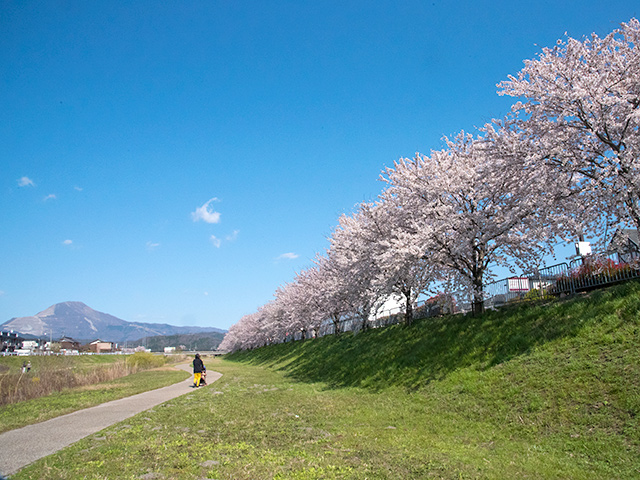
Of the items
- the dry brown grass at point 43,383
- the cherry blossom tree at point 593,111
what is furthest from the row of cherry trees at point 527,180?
the dry brown grass at point 43,383

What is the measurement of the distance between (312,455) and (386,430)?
3.26m

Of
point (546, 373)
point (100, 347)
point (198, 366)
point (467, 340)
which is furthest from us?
point (100, 347)

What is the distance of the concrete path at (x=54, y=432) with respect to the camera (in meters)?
8.32

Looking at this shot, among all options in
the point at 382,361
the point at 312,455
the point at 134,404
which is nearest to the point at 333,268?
the point at 382,361

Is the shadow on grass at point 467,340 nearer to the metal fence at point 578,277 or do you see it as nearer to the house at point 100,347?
the metal fence at point 578,277

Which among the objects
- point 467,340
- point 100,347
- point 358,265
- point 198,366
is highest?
point 358,265

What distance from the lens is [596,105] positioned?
45.0ft

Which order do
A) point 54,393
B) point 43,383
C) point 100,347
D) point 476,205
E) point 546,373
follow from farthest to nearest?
point 100,347 < point 43,383 < point 54,393 < point 476,205 < point 546,373

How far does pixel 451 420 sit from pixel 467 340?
576 cm

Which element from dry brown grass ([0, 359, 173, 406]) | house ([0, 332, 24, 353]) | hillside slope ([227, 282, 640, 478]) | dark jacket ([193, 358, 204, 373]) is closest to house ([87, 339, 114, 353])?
house ([0, 332, 24, 353])

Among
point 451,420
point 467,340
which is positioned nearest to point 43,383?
point 467,340

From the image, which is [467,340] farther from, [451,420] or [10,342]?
[10,342]

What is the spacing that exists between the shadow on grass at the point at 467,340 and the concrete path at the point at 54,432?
9709mm

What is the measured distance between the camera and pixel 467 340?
16.6 m
